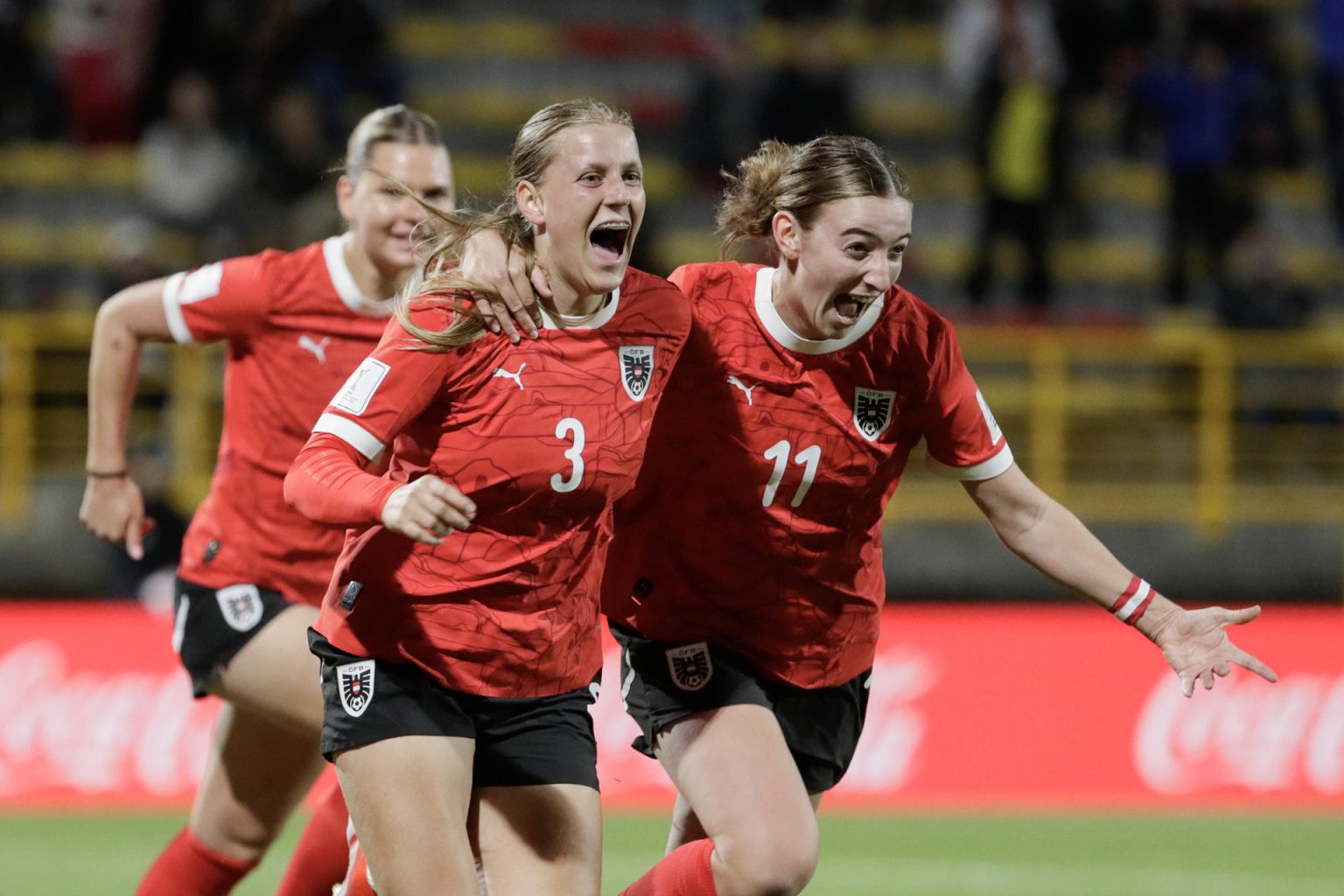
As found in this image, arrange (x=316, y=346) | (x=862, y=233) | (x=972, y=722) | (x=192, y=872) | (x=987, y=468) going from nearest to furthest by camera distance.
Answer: (x=862, y=233) → (x=987, y=468) → (x=192, y=872) → (x=316, y=346) → (x=972, y=722)

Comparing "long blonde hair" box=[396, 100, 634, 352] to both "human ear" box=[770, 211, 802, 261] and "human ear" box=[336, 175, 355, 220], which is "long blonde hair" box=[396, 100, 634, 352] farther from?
"human ear" box=[336, 175, 355, 220]

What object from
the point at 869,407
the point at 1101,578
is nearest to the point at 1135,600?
the point at 1101,578

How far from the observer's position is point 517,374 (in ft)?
13.5

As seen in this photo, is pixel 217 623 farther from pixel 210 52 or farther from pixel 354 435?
pixel 210 52

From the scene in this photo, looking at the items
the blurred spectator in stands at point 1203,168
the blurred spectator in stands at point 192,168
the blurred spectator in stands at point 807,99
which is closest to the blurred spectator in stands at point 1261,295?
the blurred spectator in stands at point 1203,168

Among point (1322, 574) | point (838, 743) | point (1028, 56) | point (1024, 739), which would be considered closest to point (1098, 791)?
point (1024, 739)

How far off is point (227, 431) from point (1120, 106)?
406 inches

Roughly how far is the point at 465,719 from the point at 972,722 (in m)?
5.49

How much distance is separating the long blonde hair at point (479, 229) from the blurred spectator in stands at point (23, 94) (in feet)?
32.5

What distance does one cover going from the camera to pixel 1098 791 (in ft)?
30.2

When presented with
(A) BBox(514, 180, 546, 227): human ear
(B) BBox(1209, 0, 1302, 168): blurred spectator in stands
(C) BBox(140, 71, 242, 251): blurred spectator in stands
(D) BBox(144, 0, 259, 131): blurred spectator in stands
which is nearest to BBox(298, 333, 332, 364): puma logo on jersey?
(A) BBox(514, 180, 546, 227): human ear

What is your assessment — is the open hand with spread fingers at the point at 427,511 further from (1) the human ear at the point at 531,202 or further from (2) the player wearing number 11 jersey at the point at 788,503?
(2) the player wearing number 11 jersey at the point at 788,503

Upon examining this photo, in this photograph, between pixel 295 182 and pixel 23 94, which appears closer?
pixel 295 182

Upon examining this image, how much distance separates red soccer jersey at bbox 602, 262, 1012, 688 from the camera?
4.64 meters
